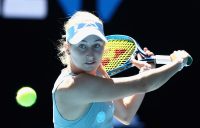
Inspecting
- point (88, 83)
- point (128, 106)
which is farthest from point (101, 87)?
point (128, 106)

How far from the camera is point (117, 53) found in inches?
128

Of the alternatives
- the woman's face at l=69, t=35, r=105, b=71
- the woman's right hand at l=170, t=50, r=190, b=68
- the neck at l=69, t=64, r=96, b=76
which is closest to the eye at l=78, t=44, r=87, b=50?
the woman's face at l=69, t=35, r=105, b=71

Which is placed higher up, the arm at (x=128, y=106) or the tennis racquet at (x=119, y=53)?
the tennis racquet at (x=119, y=53)

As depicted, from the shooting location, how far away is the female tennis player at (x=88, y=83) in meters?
2.45

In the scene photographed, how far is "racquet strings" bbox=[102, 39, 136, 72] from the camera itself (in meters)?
3.18

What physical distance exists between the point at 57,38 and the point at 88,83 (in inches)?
87.0

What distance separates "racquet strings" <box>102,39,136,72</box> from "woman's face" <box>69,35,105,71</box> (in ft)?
2.19

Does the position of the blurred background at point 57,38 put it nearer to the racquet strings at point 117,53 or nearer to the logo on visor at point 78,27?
the racquet strings at point 117,53

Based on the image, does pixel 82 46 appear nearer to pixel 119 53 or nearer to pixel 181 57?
pixel 181 57

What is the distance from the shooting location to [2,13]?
14.6 ft

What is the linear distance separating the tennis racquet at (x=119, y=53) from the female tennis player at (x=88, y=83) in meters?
0.55

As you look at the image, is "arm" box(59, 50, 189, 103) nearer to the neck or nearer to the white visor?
the neck

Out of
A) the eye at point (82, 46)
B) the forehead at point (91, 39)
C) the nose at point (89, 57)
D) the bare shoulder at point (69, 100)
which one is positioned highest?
the forehead at point (91, 39)

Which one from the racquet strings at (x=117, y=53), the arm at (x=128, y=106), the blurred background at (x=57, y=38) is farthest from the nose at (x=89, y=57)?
the blurred background at (x=57, y=38)
